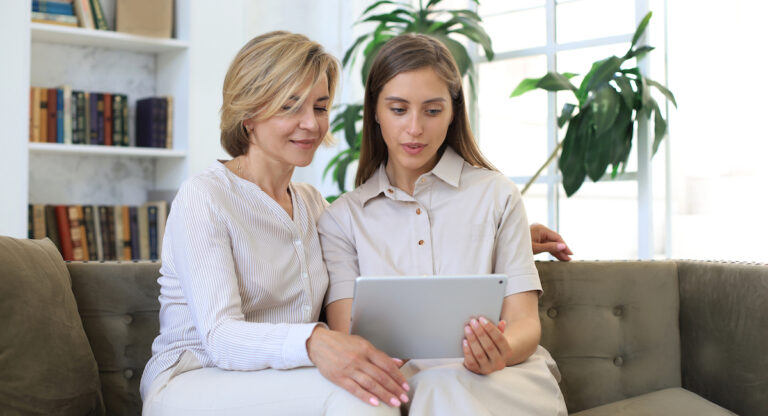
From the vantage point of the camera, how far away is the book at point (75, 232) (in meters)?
3.27

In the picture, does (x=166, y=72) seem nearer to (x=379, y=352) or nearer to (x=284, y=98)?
(x=284, y=98)

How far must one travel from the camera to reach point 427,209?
172 cm

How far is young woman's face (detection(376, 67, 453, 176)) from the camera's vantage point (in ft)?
5.45

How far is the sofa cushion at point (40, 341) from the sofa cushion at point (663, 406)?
115 centimetres

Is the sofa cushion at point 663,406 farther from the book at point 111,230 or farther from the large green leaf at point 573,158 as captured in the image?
the book at point 111,230

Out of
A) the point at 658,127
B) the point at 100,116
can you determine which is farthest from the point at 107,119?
the point at 658,127

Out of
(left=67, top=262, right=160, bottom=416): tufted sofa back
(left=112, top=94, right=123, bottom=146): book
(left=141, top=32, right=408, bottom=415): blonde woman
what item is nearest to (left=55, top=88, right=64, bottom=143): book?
(left=112, top=94, right=123, bottom=146): book

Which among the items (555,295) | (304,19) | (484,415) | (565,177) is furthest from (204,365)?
(304,19)

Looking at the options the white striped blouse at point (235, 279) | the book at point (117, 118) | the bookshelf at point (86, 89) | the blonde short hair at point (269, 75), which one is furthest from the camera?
the book at point (117, 118)

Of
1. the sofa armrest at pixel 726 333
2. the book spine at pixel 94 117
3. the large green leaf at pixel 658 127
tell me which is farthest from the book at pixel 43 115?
the sofa armrest at pixel 726 333

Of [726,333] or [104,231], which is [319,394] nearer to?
[726,333]

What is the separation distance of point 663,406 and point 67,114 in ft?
9.03

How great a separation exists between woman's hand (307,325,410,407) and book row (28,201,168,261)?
91.4 inches

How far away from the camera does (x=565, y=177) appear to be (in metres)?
2.85
